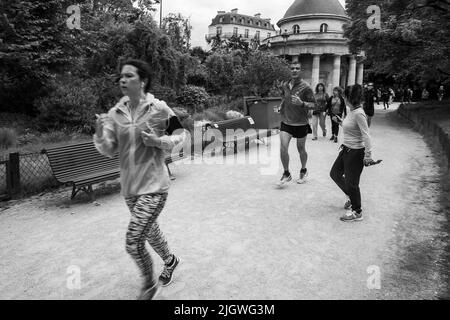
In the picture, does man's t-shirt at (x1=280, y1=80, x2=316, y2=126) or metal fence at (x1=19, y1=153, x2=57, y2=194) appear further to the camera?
metal fence at (x1=19, y1=153, x2=57, y2=194)

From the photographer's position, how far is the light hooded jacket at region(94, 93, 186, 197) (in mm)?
3035

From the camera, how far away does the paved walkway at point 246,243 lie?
3.51 m

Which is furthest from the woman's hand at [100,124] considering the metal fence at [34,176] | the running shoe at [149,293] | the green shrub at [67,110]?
the green shrub at [67,110]

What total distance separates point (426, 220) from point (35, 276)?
5.05m

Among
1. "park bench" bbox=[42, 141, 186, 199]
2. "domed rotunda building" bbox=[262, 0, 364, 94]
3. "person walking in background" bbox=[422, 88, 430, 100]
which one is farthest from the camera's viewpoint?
"domed rotunda building" bbox=[262, 0, 364, 94]

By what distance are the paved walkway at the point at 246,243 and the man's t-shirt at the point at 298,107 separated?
49.2 inches

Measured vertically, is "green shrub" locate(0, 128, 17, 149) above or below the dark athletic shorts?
below

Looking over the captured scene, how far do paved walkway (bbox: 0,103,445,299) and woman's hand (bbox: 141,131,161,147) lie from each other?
139 centimetres

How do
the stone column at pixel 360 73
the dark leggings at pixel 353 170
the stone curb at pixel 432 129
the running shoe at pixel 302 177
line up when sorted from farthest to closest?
the stone column at pixel 360 73 → the stone curb at pixel 432 129 → the running shoe at pixel 302 177 → the dark leggings at pixel 353 170

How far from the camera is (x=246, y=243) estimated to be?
4.48m

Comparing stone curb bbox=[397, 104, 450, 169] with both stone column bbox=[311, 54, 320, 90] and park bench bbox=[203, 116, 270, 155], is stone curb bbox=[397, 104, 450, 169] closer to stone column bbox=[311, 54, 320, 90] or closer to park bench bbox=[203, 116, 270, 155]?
park bench bbox=[203, 116, 270, 155]
